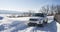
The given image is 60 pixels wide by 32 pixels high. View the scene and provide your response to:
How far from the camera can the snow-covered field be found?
163 cm

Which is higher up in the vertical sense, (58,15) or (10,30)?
(58,15)

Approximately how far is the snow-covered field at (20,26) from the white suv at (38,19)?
2.4 inches

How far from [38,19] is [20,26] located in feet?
0.95

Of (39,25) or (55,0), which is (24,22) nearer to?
(39,25)

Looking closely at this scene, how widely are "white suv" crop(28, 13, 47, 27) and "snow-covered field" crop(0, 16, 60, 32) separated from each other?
0.20 feet

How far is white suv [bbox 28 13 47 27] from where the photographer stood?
1.61 m

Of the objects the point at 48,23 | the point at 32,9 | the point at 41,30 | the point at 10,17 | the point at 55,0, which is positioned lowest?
the point at 41,30

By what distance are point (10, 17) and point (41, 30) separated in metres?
0.50

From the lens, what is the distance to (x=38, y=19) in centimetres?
163

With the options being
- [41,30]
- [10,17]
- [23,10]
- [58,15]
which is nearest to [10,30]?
[10,17]

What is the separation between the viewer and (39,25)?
1647 mm

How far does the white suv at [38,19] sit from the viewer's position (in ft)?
5.29

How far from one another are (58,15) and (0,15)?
0.87m

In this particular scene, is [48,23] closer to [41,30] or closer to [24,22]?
[41,30]
